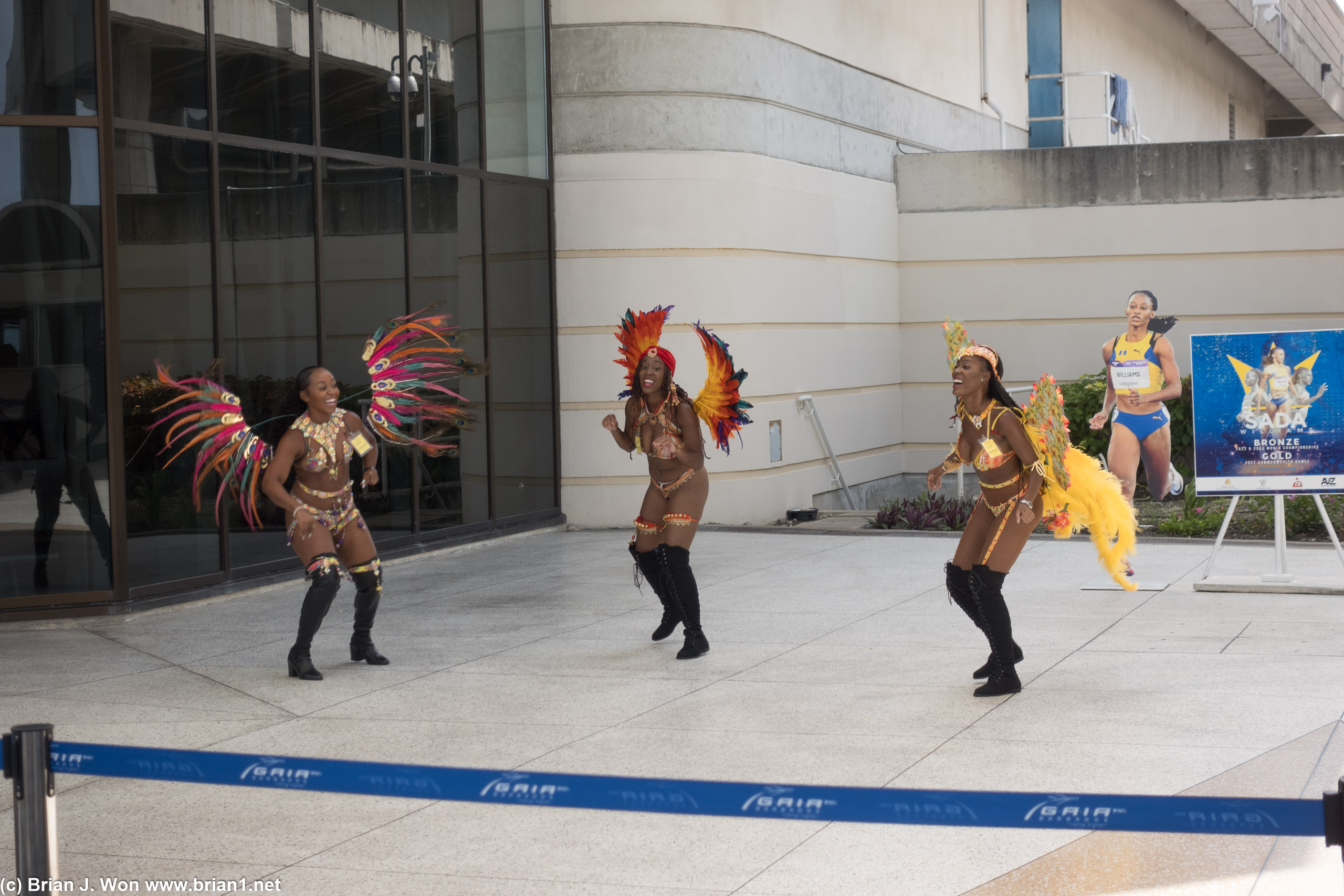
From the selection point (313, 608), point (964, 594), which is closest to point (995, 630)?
point (964, 594)

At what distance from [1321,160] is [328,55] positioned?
36.5 ft

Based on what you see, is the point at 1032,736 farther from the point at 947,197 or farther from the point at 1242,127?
the point at 1242,127

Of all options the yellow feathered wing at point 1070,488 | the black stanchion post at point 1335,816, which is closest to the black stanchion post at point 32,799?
the black stanchion post at point 1335,816

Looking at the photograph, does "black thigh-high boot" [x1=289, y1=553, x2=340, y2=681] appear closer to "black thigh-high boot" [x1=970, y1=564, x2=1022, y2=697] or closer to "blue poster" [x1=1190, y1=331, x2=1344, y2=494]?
"black thigh-high boot" [x1=970, y1=564, x2=1022, y2=697]

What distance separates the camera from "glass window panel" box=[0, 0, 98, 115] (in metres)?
9.91

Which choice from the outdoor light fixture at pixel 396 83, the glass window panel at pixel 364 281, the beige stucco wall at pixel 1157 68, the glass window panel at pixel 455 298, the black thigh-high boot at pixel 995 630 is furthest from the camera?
the beige stucco wall at pixel 1157 68

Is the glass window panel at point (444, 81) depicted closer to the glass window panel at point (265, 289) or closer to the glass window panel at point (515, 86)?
the glass window panel at point (515, 86)

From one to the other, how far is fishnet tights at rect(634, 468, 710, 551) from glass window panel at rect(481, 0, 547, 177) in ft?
21.8

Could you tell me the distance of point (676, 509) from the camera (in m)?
8.30

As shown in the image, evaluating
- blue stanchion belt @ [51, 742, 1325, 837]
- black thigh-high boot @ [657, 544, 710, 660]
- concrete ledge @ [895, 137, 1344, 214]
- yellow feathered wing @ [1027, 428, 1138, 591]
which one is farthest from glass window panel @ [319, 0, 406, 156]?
blue stanchion belt @ [51, 742, 1325, 837]

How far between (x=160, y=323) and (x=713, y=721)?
593cm

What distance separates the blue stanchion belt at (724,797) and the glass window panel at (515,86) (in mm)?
10920

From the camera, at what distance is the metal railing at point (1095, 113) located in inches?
887

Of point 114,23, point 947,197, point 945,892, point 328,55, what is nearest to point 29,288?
point 114,23
